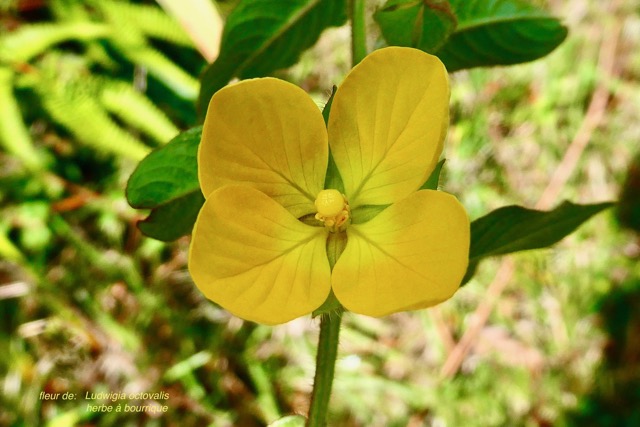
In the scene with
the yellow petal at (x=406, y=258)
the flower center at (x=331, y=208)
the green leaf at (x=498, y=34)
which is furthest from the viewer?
the green leaf at (x=498, y=34)

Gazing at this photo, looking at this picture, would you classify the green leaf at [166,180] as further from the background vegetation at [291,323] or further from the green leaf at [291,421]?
the background vegetation at [291,323]


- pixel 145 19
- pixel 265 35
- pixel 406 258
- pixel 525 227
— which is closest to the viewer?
pixel 406 258

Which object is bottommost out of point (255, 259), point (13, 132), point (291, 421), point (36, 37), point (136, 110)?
point (291, 421)

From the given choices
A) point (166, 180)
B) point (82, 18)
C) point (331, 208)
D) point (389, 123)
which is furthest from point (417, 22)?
point (82, 18)

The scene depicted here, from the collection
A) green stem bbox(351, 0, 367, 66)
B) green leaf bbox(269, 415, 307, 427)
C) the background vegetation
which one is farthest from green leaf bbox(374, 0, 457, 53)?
the background vegetation

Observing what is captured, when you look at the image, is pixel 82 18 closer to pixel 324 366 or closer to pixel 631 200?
pixel 324 366

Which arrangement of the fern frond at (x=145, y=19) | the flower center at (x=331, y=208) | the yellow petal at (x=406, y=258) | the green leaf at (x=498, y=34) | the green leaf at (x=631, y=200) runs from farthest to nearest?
the green leaf at (x=631, y=200) < the fern frond at (x=145, y=19) < the green leaf at (x=498, y=34) < the flower center at (x=331, y=208) < the yellow petal at (x=406, y=258)

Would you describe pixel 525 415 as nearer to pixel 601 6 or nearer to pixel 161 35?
pixel 601 6

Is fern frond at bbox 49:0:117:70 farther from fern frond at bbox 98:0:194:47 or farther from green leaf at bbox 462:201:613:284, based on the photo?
green leaf at bbox 462:201:613:284

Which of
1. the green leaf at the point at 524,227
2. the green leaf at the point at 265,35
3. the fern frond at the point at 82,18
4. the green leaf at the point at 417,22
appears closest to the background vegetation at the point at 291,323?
the fern frond at the point at 82,18
